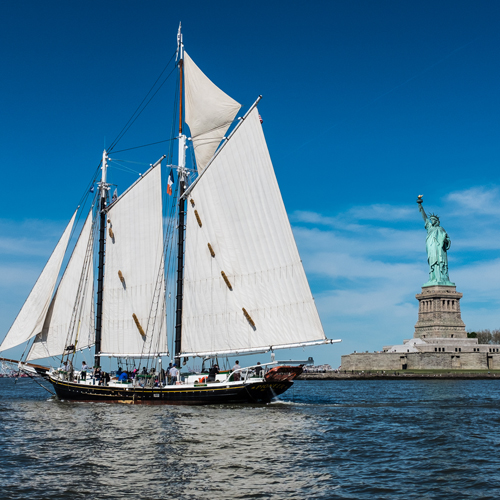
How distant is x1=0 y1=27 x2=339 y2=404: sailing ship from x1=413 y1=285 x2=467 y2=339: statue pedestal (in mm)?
84079

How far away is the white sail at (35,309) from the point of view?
4816cm

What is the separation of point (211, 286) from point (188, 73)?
18691mm

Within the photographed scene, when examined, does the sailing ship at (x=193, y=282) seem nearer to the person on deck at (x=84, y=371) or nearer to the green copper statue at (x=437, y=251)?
the person on deck at (x=84, y=371)

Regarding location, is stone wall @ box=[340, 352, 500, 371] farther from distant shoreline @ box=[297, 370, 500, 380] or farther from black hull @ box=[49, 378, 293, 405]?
black hull @ box=[49, 378, 293, 405]

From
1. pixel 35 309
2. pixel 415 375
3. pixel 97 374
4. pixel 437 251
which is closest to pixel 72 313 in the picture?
pixel 35 309

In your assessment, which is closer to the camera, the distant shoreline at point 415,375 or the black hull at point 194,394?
the black hull at point 194,394

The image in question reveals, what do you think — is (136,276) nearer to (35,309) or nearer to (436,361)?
(35,309)

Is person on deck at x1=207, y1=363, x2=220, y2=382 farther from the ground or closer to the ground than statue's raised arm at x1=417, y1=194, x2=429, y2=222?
closer to the ground

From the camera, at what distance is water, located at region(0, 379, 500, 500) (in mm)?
16812

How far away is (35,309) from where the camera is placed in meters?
48.2

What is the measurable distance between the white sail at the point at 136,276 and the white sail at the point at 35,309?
14.4 feet

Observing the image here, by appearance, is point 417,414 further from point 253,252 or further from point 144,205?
point 144,205

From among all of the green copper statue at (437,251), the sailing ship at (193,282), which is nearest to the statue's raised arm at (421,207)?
the green copper statue at (437,251)

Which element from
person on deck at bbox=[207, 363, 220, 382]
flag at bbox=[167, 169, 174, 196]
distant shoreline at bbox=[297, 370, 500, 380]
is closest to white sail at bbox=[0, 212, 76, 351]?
flag at bbox=[167, 169, 174, 196]
